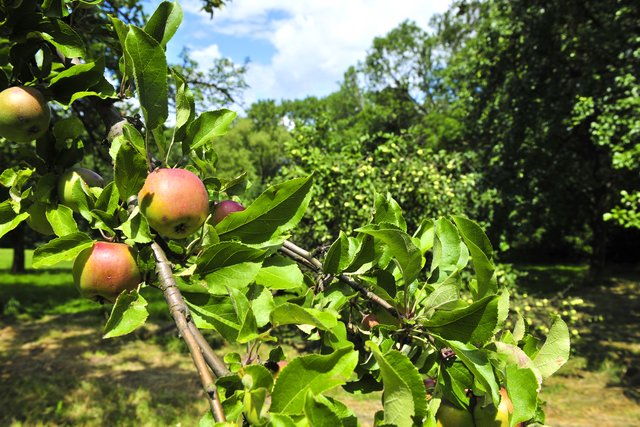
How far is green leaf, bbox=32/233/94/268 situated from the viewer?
0.75m

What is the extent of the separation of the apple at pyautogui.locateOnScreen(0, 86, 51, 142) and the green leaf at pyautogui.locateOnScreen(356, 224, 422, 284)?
706 millimetres

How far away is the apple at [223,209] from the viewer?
0.97m

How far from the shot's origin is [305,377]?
1.90ft

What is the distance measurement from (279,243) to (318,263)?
20 centimetres

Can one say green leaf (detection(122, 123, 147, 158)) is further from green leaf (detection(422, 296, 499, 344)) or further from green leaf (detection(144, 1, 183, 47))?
green leaf (detection(422, 296, 499, 344))

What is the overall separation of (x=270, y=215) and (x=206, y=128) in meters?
0.25

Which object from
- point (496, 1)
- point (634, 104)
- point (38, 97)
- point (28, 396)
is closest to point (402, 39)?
point (496, 1)

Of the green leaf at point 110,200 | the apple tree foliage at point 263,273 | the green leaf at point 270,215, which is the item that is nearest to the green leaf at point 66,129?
the apple tree foliage at point 263,273

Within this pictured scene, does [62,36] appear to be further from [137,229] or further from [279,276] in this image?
[279,276]

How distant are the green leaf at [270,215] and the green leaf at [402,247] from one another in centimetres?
12

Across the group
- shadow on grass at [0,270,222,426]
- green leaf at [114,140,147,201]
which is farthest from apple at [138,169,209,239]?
shadow on grass at [0,270,222,426]

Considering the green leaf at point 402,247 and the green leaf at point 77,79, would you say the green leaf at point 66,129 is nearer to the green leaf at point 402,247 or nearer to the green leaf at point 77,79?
the green leaf at point 77,79

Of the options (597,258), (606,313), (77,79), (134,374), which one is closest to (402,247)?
(77,79)

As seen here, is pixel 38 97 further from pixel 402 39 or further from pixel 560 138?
pixel 402 39
